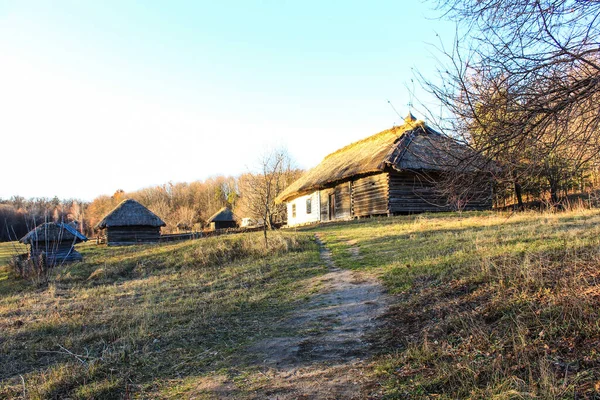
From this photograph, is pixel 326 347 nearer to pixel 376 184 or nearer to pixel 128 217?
pixel 376 184

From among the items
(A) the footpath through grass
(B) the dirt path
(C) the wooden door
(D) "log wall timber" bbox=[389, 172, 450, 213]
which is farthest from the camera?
(C) the wooden door

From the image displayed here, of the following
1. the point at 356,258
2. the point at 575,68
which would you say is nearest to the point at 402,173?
the point at 356,258

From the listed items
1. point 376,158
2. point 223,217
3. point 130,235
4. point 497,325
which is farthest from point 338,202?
point 223,217

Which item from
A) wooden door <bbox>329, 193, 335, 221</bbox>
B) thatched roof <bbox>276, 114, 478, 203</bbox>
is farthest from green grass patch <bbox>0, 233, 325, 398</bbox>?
wooden door <bbox>329, 193, 335, 221</bbox>

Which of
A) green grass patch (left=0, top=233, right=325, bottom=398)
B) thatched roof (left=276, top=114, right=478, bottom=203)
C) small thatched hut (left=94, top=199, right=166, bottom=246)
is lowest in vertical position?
green grass patch (left=0, top=233, right=325, bottom=398)

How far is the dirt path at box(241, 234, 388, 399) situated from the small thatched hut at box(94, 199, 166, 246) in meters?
25.4

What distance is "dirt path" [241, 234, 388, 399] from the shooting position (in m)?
3.53

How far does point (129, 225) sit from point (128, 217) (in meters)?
0.63

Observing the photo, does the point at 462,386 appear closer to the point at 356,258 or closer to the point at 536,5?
the point at 536,5

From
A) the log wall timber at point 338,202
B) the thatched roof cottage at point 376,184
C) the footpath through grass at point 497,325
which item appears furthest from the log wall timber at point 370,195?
the footpath through grass at point 497,325

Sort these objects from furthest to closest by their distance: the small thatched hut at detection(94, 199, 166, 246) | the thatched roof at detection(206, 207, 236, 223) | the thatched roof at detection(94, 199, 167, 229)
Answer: the thatched roof at detection(206, 207, 236, 223)
the small thatched hut at detection(94, 199, 166, 246)
the thatched roof at detection(94, 199, 167, 229)

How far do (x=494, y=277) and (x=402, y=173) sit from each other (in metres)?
13.9

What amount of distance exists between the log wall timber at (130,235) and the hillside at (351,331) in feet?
67.8

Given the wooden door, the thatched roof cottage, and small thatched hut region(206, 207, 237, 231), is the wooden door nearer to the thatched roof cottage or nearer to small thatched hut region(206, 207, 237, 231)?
the thatched roof cottage
